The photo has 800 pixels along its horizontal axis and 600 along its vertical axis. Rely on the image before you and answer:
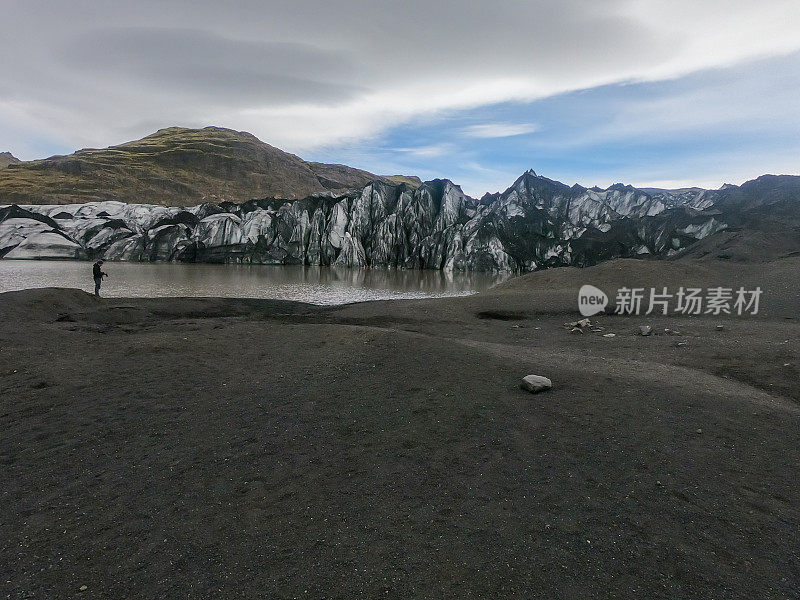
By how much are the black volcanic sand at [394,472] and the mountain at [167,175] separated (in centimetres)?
13149

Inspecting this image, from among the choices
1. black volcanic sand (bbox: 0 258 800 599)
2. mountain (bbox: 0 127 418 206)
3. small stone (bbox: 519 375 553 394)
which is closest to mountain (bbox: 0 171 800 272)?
mountain (bbox: 0 127 418 206)

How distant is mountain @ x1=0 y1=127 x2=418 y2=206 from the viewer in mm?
115119

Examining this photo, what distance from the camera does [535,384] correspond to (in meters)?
9.95

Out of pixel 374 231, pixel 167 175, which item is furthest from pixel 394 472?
pixel 167 175

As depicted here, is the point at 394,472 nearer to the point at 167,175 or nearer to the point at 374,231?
the point at 374,231

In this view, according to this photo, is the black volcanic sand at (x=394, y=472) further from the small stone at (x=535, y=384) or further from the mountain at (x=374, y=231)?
the mountain at (x=374, y=231)

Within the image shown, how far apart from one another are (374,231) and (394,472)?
85.2m

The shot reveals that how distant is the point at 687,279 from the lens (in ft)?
106

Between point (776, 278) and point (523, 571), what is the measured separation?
119ft

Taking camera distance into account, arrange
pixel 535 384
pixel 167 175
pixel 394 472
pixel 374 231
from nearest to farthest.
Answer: pixel 394 472, pixel 535 384, pixel 374 231, pixel 167 175

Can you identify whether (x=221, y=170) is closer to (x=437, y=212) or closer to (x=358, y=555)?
(x=437, y=212)

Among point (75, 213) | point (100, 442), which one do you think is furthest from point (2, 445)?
point (75, 213)

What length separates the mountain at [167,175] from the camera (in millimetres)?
115119

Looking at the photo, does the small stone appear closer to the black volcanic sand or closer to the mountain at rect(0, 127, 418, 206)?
the black volcanic sand
